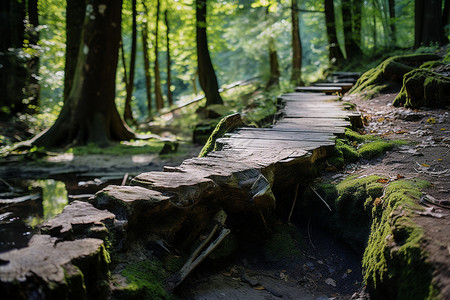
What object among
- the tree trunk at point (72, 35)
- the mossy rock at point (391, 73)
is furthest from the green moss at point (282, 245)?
the tree trunk at point (72, 35)

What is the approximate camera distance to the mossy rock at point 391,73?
27.1 ft

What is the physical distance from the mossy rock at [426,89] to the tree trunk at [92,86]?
8.05 meters

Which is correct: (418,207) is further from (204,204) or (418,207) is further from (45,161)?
(45,161)

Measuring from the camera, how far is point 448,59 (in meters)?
7.30

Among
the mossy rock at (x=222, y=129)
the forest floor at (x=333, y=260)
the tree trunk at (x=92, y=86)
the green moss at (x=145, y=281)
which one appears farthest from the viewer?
the tree trunk at (x=92, y=86)

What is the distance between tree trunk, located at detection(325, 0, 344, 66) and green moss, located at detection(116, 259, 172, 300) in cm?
1442

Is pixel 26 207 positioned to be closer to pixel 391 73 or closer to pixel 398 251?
pixel 398 251

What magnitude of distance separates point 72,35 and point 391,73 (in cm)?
991

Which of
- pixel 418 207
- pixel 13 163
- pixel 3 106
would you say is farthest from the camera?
pixel 3 106

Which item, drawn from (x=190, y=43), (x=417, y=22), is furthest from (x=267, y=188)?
(x=190, y=43)

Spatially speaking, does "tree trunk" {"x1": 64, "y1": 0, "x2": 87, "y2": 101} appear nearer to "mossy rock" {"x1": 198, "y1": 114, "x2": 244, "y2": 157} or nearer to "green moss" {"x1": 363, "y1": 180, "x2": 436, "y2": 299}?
"mossy rock" {"x1": 198, "y1": 114, "x2": 244, "y2": 157}

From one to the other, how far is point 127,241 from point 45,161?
7250mm

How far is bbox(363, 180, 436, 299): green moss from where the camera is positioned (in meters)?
2.17

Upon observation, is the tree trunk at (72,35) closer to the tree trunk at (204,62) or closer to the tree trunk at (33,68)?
the tree trunk at (33,68)
